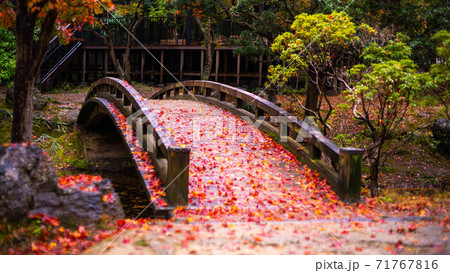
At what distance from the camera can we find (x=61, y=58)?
27.2 meters

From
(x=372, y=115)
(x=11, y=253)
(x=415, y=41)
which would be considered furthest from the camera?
(x=372, y=115)

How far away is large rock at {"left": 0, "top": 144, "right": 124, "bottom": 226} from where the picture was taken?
5684mm

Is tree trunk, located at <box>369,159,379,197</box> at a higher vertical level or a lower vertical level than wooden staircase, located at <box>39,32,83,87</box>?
lower

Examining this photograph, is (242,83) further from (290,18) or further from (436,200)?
(436,200)

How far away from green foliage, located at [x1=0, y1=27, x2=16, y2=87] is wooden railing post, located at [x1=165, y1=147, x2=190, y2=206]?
13151 mm

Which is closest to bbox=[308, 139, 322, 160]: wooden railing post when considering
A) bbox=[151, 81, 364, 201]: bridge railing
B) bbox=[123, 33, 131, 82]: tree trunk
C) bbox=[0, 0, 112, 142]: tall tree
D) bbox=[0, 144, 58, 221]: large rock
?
bbox=[151, 81, 364, 201]: bridge railing

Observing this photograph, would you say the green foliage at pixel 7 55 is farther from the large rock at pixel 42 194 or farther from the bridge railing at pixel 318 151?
the large rock at pixel 42 194

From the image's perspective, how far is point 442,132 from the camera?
1681 centimetres

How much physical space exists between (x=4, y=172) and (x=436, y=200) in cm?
689

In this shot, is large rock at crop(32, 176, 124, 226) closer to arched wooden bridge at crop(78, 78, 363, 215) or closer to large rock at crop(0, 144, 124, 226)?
large rock at crop(0, 144, 124, 226)

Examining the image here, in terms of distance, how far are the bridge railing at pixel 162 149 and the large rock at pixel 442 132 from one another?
1114 cm

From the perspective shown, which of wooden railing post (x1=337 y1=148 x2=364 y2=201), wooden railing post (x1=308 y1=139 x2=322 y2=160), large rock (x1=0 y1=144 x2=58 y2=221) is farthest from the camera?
wooden railing post (x1=308 y1=139 x2=322 y2=160)

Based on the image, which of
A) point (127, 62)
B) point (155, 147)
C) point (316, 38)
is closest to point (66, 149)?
point (127, 62)

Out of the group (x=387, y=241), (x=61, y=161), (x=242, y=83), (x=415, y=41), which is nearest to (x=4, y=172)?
(x=387, y=241)
